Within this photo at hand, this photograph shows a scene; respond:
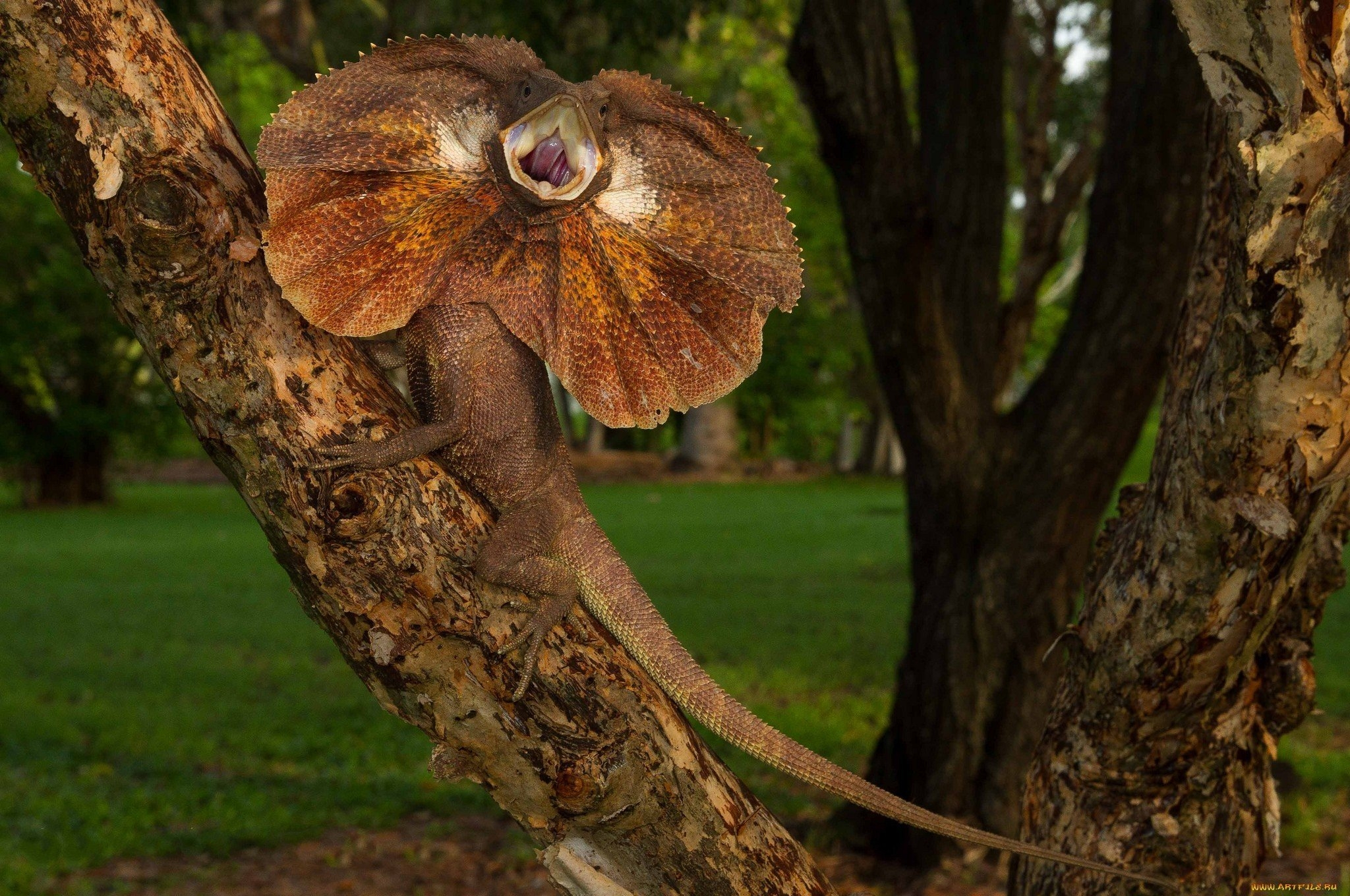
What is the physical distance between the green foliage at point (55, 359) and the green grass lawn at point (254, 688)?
13.6 ft

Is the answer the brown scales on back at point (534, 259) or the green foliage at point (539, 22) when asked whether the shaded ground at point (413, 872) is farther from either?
the green foliage at point (539, 22)

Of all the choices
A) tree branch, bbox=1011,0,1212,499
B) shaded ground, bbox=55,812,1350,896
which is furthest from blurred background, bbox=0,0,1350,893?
tree branch, bbox=1011,0,1212,499

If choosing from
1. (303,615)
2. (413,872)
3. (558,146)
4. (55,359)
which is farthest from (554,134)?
(55,359)

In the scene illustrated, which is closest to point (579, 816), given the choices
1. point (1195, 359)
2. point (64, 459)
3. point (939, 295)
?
point (1195, 359)

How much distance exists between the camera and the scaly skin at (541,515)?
5.27 ft

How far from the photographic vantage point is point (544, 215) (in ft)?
5.62

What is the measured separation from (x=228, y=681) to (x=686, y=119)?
5204mm

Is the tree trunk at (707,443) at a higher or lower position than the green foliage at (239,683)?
higher

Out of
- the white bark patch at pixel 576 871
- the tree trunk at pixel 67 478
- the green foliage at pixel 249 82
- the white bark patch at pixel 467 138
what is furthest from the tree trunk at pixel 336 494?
the tree trunk at pixel 67 478

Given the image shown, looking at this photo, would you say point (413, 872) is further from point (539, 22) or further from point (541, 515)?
point (539, 22)

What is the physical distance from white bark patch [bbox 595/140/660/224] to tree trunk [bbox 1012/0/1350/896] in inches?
30.7

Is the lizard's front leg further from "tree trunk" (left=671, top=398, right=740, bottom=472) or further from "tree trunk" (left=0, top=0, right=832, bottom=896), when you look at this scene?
"tree trunk" (left=671, top=398, right=740, bottom=472)

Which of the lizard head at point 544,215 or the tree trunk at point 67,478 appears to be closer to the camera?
the lizard head at point 544,215

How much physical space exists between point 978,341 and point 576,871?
9.92 ft
